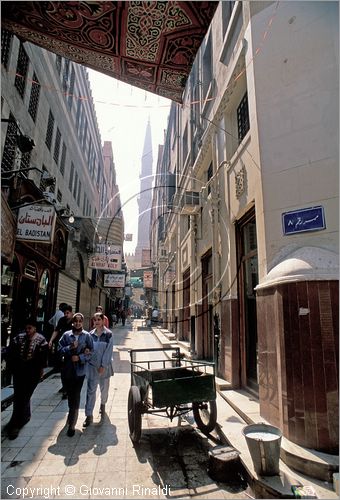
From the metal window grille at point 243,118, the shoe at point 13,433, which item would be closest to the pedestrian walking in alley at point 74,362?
the shoe at point 13,433

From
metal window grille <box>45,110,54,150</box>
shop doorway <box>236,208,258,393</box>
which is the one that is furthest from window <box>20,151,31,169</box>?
shop doorway <box>236,208,258,393</box>

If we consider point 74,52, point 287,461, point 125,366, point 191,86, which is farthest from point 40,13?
point 191,86

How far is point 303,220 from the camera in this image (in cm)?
482

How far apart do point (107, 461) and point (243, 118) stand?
843 centimetres

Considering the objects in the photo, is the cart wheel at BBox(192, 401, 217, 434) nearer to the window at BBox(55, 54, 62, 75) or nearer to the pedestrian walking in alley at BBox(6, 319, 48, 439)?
the pedestrian walking in alley at BBox(6, 319, 48, 439)

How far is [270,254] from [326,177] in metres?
1.57

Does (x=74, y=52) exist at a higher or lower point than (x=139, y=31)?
higher

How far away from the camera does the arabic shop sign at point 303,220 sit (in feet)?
15.2

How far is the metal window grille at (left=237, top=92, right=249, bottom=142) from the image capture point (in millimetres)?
7816

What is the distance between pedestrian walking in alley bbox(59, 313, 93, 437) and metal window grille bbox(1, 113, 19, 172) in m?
4.92

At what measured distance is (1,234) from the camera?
604cm

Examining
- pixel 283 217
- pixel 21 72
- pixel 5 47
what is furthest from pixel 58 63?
pixel 283 217

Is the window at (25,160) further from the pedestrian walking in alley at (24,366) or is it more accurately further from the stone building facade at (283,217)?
the stone building facade at (283,217)

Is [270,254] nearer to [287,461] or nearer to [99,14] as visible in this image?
[287,461]
